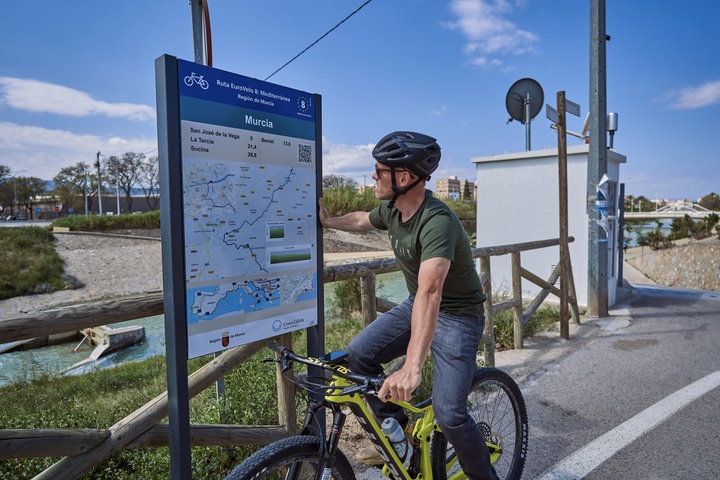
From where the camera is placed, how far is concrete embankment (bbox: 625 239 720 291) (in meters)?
15.0

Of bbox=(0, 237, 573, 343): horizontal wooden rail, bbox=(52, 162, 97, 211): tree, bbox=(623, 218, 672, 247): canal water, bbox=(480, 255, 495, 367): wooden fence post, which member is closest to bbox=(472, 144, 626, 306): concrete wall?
bbox=(480, 255, 495, 367): wooden fence post

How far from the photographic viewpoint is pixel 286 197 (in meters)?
2.54

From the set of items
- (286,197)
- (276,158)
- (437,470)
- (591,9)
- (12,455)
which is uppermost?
(591,9)

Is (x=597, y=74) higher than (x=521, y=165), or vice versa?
(x=597, y=74)

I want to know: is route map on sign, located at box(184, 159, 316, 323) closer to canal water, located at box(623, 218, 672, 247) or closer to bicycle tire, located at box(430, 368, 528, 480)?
bicycle tire, located at box(430, 368, 528, 480)

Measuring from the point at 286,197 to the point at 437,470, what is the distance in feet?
5.26

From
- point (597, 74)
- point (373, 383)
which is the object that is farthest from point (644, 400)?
point (597, 74)

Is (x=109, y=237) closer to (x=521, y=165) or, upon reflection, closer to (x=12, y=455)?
(x=521, y=165)

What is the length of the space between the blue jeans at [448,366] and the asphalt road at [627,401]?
1144mm

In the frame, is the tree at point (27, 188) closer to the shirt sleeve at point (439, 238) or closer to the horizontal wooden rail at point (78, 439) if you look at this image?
the horizontal wooden rail at point (78, 439)

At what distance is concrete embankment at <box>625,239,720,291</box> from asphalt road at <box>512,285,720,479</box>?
30.6 ft

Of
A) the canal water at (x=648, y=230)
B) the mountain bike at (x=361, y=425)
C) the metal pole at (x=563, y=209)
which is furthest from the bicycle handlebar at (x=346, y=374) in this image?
the canal water at (x=648, y=230)

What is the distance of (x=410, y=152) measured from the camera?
84.1 inches

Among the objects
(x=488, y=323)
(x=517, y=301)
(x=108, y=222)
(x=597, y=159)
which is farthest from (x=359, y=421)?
(x=108, y=222)
